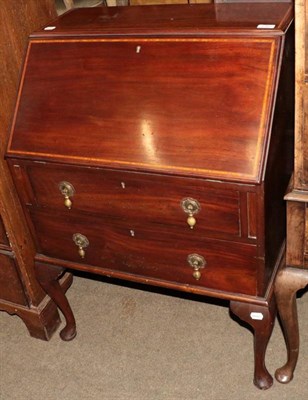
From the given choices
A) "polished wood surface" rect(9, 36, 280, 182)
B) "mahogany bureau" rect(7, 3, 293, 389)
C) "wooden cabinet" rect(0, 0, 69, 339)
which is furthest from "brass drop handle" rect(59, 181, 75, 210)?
"wooden cabinet" rect(0, 0, 69, 339)

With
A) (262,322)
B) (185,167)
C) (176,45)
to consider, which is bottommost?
(262,322)

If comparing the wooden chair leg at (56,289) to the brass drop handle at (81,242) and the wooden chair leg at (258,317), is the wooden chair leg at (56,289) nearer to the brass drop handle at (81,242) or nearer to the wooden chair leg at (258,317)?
the brass drop handle at (81,242)

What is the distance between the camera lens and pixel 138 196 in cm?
172

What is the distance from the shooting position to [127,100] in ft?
5.57

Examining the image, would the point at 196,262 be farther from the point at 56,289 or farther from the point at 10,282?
the point at 10,282

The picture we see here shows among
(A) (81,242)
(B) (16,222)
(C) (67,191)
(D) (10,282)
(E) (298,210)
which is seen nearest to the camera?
(E) (298,210)

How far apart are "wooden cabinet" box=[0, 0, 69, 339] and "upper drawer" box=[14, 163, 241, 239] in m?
0.21

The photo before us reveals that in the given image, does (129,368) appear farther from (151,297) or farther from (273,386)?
(273,386)

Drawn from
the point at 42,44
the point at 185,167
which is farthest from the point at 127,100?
the point at 42,44

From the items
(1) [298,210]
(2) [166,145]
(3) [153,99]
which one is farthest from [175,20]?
(1) [298,210]

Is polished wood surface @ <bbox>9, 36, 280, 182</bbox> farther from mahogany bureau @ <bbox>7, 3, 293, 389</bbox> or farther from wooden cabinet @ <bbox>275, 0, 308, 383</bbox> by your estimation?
wooden cabinet @ <bbox>275, 0, 308, 383</bbox>

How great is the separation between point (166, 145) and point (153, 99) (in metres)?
0.16

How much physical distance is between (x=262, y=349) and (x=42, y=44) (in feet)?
4.40

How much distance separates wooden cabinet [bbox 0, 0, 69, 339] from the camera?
1966mm
